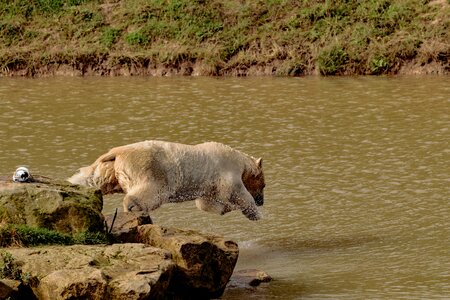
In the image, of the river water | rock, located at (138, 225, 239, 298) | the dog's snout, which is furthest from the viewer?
the dog's snout

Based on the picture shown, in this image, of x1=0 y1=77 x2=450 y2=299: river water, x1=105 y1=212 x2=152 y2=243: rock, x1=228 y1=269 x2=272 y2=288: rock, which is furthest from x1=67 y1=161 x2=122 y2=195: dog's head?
x1=228 y1=269 x2=272 y2=288: rock

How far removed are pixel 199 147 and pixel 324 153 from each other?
Answer: 17.4 ft

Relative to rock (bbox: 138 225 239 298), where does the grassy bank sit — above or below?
above

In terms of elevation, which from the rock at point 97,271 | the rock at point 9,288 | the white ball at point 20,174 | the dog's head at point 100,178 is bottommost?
the rock at point 9,288

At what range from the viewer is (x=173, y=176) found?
1155 cm

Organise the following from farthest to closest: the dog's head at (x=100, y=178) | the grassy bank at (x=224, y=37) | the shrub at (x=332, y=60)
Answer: the grassy bank at (x=224, y=37) < the shrub at (x=332, y=60) < the dog's head at (x=100, y=178)

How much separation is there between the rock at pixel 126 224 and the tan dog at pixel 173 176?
542 mm

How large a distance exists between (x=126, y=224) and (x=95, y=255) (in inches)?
51.9

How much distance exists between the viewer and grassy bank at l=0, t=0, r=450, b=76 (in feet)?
86.8

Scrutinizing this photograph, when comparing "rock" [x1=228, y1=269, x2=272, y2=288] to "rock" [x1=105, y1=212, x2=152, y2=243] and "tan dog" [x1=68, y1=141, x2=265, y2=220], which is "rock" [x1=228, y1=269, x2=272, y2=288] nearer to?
"rock" [x1=105, y1=212, x2=152, y2=243]

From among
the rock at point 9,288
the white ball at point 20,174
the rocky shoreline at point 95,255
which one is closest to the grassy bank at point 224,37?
the rocky shoreline at point 95,255

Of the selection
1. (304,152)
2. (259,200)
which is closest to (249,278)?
(259,200)

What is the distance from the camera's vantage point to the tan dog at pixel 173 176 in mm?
11344

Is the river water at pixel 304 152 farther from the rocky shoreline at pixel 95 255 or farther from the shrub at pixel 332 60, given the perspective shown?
the shrub at pixel 332 60
